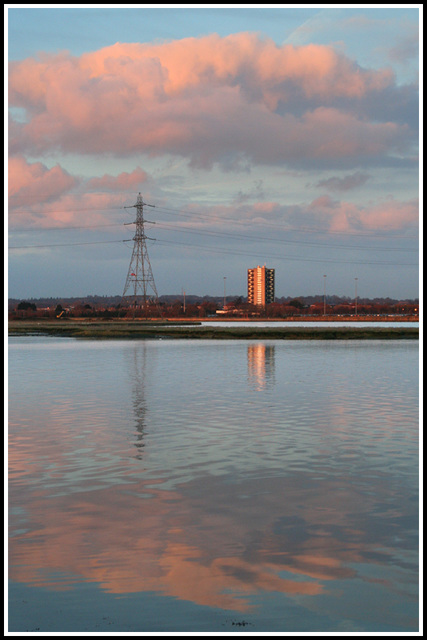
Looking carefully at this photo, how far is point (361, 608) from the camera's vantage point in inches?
382

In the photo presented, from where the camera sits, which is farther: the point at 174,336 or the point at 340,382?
the point at 174,336

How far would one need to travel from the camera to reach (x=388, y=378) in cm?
4206

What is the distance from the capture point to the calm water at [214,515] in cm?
973

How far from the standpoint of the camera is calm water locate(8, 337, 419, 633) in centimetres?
973

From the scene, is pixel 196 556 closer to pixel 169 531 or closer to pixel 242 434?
pixel 169 531

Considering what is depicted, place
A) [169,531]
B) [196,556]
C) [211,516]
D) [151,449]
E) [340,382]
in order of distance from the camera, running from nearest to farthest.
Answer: [196,556], [169,531], [211,516], [151,449], [340,382]

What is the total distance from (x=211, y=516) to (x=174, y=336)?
89508 millimetres

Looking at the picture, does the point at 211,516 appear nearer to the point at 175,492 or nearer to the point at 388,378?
the point at 175,492

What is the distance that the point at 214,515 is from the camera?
45.9 ft

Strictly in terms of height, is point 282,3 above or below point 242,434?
above

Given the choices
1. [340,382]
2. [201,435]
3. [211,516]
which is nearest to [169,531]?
[211,516]

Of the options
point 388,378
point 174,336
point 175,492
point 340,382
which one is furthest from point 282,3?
point 174,336

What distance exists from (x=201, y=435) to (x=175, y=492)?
6.98m

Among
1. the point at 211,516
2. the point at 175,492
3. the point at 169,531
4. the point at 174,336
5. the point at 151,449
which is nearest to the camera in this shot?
the point at 169,531
